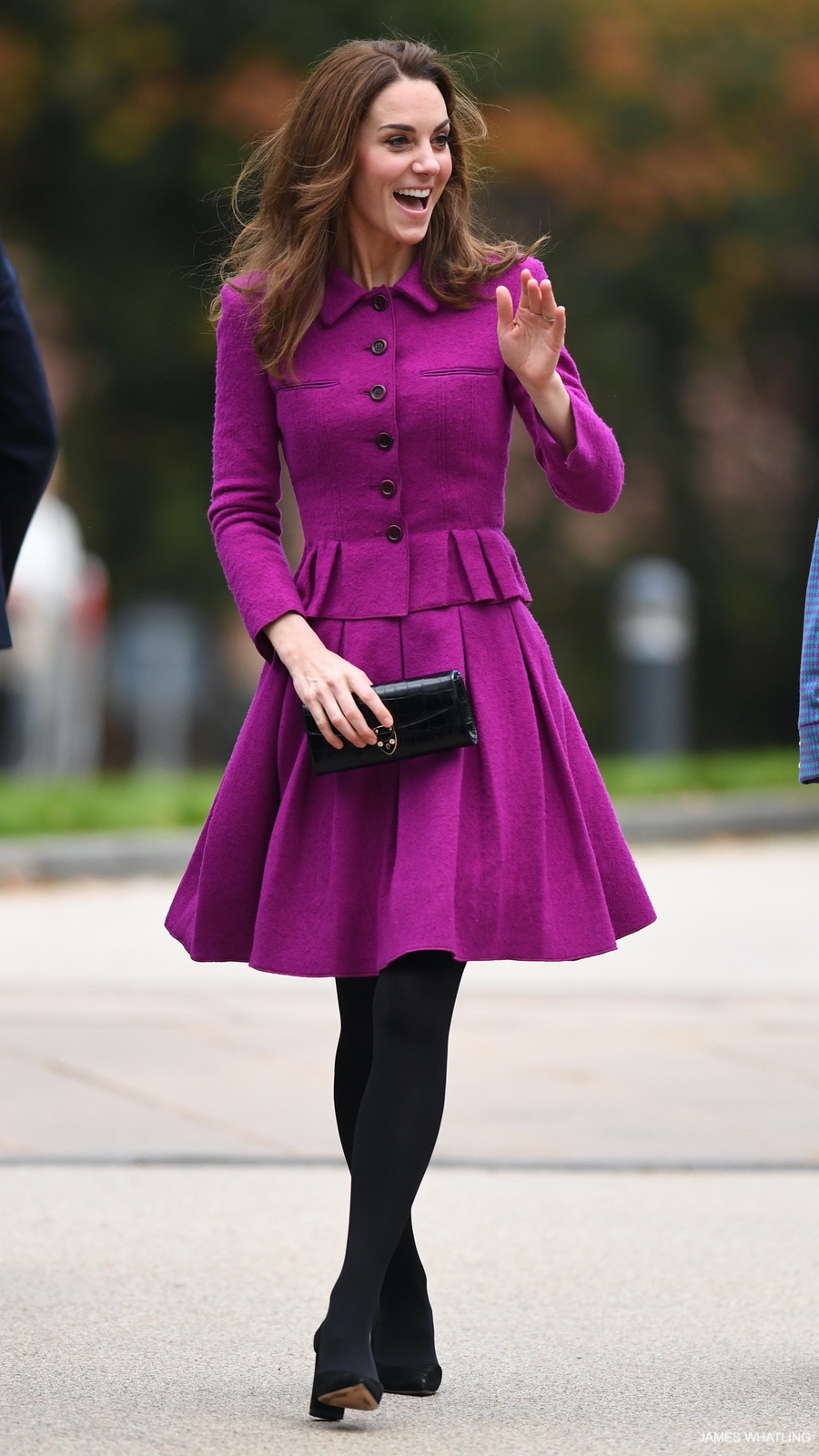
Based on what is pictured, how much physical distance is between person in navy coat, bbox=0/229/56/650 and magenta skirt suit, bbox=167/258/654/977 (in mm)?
371

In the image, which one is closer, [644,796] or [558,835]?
[558,835]

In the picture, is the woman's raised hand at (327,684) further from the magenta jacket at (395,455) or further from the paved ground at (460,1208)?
the paved ground at (460,1208)

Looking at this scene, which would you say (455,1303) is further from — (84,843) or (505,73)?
(505,73)

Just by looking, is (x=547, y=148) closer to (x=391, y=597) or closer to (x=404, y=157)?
(x=404, y=157)

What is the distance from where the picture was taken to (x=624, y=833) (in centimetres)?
1080

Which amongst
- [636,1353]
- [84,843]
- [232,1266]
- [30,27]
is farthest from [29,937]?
[30,27]

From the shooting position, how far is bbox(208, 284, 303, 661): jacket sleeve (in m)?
3.37

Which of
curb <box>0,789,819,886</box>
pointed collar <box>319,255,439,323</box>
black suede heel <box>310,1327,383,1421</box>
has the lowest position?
black suede heel <box>310,1327,383,1421</box>

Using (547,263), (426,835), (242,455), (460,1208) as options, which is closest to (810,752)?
(426,835)

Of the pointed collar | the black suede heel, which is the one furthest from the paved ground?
the pointed collar

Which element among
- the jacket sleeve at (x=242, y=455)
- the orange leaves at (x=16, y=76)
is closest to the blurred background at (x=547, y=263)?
the orange leaves at (x=16, y=76)

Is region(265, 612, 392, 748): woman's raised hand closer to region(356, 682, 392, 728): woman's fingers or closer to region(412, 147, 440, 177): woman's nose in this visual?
region(356, 682, 392, 728): woman's fingers

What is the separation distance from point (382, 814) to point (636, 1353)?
3.11ft

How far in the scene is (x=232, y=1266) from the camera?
3.99m
